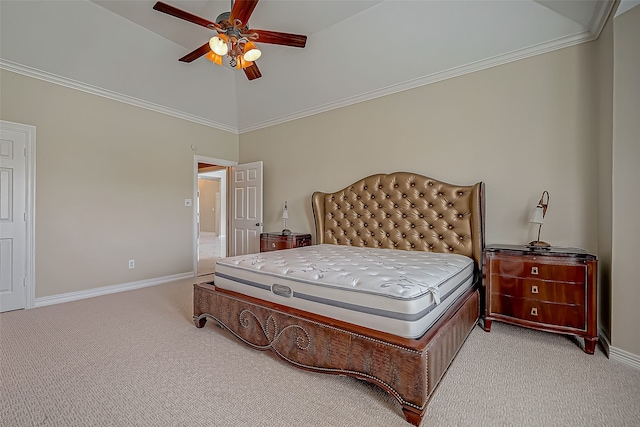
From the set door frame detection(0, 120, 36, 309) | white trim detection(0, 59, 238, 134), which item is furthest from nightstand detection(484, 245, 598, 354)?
door frame detection(0, 120, 36, 309)

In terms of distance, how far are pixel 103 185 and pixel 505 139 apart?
5135 millimetres

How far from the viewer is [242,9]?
237 cm

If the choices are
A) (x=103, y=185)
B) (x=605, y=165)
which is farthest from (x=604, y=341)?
(x=103, y=185)

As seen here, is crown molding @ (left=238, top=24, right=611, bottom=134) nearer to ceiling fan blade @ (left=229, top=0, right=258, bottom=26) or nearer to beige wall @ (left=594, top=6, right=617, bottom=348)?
beige wall @ (left=594, top=6, right=617, bottom=348)

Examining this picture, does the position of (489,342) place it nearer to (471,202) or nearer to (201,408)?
(471,202)

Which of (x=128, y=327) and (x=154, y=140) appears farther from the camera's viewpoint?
(x=154, y=140)

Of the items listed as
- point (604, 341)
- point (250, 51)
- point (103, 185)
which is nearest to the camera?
point (604, 341)

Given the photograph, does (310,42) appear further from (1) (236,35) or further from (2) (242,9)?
(2) (242,9)

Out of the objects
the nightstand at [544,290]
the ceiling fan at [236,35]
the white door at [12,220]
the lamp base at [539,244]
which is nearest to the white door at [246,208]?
the ceiling fan at [236,35]

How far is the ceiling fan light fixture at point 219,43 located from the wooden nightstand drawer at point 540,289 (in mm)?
3328

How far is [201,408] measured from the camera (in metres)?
1.61

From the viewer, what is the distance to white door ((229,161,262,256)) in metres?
5.09

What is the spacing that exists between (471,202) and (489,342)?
1410 mm

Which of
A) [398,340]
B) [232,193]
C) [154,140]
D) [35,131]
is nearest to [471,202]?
[398,340]
